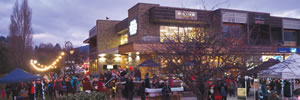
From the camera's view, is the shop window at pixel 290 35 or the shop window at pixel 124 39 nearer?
the shop window at pixel 290 35

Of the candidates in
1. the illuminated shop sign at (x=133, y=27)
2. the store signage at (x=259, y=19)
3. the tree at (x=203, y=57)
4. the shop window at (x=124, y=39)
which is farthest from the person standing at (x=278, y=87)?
the shop window at (x=124, y=39)

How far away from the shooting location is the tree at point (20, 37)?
37.7m

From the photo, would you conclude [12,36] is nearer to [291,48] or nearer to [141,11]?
[141,11]

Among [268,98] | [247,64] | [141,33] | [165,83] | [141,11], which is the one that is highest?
[141,11]

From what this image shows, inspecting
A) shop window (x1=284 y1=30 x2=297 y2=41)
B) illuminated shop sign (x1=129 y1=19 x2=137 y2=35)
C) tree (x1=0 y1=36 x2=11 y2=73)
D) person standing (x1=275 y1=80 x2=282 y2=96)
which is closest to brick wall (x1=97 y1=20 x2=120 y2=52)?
illuminated shop sign (x1=129 y1=19 x2=137 y2=35)

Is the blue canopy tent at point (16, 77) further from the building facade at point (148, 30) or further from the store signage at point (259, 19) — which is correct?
the store signage at point (259, 19)

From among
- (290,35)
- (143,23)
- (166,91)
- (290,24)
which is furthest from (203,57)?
(290,35)

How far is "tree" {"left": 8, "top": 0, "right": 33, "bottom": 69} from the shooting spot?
3772 centimetres

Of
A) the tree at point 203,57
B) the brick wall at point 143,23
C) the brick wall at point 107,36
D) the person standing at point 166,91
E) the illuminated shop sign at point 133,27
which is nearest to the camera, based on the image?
the tree at point 203,57

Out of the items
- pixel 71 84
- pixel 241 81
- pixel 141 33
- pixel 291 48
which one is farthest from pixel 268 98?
pixel 291 48

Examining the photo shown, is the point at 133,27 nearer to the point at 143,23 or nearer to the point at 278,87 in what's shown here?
the point at 143,23

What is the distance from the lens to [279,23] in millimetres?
33906

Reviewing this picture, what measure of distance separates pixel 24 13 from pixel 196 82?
124 ft

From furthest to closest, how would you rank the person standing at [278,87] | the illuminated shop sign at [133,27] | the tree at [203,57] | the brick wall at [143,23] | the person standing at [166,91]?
the illuminated shop sign at [133,27] < the brick wall at [143,23] < the person standing at [278,87] < the person standing at [166,91] < the tree at [203,57]
